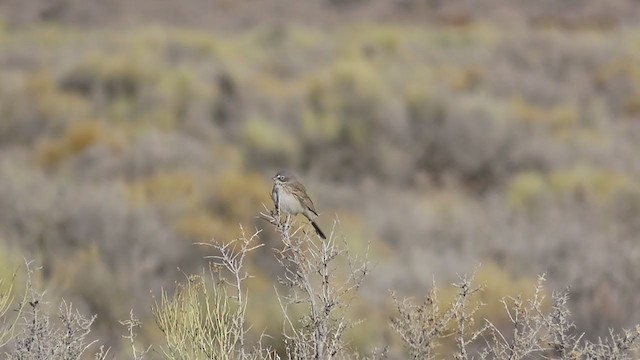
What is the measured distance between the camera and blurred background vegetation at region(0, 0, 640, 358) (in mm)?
8805

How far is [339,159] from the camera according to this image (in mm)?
14297

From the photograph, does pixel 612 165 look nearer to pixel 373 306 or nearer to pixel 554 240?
pixel 554 240

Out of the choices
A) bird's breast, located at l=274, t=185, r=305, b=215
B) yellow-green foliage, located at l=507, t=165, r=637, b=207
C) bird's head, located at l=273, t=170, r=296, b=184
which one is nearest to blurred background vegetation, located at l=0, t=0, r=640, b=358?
yellow-green foliage, located at l=507, t=165, r=637, b=207

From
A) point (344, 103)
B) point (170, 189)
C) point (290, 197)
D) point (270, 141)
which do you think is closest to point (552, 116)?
point (344, 103)

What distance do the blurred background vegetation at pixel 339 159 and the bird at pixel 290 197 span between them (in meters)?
0.69

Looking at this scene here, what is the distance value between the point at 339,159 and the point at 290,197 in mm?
9582

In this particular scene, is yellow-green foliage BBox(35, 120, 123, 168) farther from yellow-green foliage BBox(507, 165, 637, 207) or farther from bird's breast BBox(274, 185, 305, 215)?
bird's breast BBox(274, 185, 305, 215)

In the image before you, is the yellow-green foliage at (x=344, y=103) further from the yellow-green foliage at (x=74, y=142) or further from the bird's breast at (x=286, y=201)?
the bird's breast at (x=286, y=201)

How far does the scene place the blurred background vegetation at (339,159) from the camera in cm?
880

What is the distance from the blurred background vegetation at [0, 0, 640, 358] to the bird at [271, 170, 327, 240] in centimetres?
69

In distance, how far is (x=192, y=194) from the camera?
37.0ft

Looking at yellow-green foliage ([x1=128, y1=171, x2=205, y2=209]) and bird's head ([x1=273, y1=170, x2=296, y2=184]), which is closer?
bird's head ([x1=273, y1=170, x2=296, y2=184])

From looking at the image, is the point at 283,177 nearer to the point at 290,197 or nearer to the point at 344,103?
the point at 290,197

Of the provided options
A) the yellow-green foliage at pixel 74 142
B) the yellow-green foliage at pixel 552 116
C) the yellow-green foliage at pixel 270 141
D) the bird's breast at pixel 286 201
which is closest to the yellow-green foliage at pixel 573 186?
the yellow-green foliage at pixel 552 116
